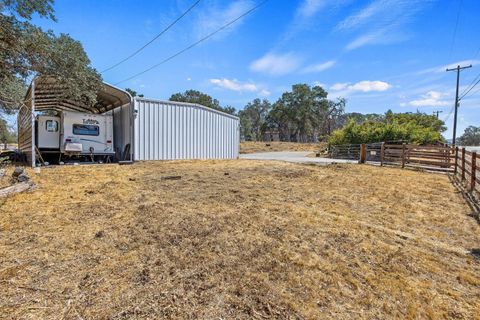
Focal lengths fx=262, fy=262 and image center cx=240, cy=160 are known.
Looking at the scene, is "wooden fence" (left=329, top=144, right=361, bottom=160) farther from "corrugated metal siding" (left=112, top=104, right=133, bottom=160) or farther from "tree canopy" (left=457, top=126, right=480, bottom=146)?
"tree canopy" (left=457, top=126, right=480, bottom=146)

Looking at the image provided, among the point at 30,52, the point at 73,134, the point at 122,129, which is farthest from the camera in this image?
the point at 122,129

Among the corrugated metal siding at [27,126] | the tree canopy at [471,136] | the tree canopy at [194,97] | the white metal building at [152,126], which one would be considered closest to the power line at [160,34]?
the white metal building at [152,126]

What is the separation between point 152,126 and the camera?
39.5ft

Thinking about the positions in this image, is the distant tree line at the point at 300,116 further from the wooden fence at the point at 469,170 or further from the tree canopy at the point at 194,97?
the wooden fence at the point at 469,170

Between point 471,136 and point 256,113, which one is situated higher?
point 256,113

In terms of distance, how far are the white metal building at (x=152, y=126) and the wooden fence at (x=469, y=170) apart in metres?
10.8

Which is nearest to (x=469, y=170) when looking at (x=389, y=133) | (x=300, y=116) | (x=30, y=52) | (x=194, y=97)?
(x=30, y=52)

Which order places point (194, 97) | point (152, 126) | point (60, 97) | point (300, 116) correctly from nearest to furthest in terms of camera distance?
point (60, 97), point (152, 126), point (300, 116), point (194, 97)

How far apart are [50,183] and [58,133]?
591cm

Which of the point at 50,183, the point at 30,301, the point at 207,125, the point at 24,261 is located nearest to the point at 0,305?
the point at 30,301

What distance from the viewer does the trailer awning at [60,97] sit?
8.95 metres

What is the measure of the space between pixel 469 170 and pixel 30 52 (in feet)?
36.7

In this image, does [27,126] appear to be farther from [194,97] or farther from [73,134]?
[194,97]

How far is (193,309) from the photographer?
78.5 inches
